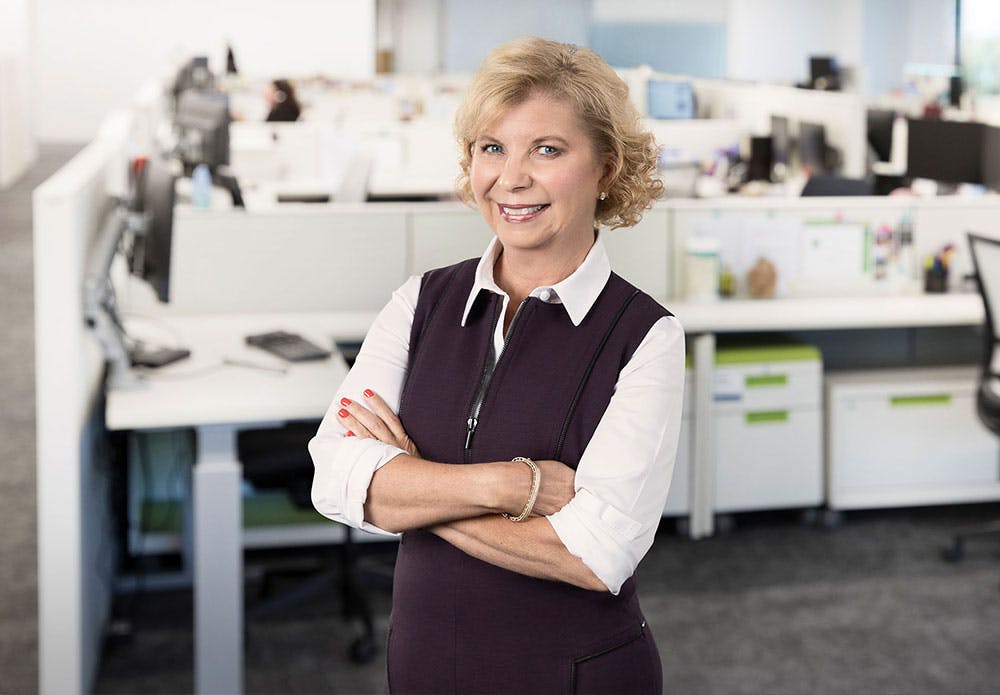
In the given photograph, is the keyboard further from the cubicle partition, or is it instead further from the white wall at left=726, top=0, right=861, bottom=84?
the white wall at left=726, top=0, right=861, bottom=84

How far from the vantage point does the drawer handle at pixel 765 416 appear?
13.3ft

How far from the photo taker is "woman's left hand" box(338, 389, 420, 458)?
1.53 metres

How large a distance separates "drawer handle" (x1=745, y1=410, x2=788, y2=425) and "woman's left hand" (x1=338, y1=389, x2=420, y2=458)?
2644mm

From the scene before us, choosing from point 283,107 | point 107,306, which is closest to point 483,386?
point 107,306

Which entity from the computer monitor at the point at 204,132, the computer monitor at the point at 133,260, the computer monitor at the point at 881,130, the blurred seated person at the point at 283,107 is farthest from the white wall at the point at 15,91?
the computer monitor at the point at 133,260

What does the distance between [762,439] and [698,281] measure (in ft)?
1.77

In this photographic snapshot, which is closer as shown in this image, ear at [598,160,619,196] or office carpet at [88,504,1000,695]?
ear at [598,160,619,196]

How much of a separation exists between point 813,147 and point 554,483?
5524 millimetres

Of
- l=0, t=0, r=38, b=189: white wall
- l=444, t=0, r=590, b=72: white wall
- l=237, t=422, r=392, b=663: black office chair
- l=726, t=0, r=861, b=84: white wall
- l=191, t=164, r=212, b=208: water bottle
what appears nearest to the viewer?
l=237, t=422, r=392, b=663: black office chair

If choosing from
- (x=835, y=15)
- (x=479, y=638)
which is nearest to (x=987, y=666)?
(x=479, y=638)

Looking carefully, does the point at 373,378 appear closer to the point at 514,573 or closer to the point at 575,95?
the point at 514,573

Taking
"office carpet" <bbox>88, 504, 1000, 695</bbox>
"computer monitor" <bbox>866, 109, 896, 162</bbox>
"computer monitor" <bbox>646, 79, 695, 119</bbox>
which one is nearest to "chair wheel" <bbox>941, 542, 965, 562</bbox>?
"office carpet" <bbox>88, 504, 1000, 695</bbox>

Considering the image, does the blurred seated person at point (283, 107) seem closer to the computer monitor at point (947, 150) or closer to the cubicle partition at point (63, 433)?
the computer monitor at point (947, 150)

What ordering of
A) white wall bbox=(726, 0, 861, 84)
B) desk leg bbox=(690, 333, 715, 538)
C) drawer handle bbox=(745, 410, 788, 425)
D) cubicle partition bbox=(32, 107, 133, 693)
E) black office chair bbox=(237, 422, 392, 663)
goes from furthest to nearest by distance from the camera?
white wall bbox=(726, 0, 861, 84), drawer handle bbox=(745, 410, 788, 425), desk leg bbox=(690, 333, 715, 538), black office chair bbox=(237, 422, 392, 663), cubicle partition bbox=(32, 107, 133, 693)
